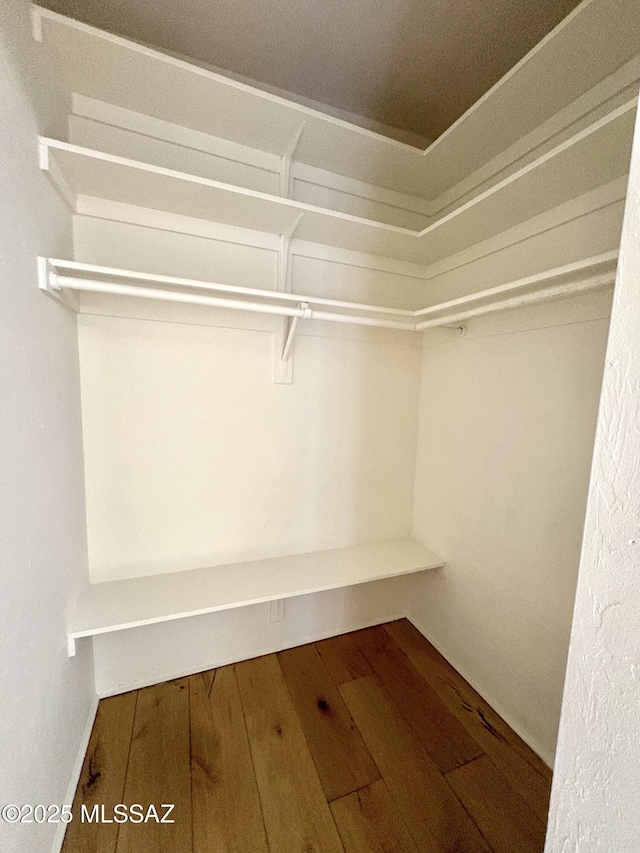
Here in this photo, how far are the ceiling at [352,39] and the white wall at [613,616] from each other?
3.80 feet

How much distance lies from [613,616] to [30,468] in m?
1.19

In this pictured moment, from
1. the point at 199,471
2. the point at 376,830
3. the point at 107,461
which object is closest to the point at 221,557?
the point at 199,471

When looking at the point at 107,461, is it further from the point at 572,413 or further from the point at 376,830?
the point at 572,413

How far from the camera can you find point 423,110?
1.48 meters

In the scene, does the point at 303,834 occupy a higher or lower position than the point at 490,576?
lower

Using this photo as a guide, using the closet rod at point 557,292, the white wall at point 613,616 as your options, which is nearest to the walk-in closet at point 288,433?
the closet rod at point 557,292

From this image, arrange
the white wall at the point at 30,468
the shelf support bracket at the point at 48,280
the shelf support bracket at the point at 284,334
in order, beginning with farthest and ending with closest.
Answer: the shelf support bracket at the point at 284,334, the shelf support bracket at the point at 48,280, the white wall at the point at 30,468

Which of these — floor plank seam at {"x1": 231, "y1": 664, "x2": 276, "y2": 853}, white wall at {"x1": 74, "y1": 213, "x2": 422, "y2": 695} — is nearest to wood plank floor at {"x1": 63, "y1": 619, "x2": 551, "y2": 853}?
floor plank seam at {"x1": 231, "y1": 664, "x2": 276, "y2": 853}

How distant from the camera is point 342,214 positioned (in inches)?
51.4

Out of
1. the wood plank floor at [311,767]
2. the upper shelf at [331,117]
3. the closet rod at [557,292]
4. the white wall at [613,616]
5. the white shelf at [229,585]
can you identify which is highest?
the upper shelf at [331,117]

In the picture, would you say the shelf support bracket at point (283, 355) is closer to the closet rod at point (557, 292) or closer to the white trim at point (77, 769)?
the closet rod at point (557, 292)

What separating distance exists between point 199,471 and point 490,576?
52.4 inches

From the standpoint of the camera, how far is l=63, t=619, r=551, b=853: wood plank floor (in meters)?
1.06

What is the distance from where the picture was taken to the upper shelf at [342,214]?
946 mm
